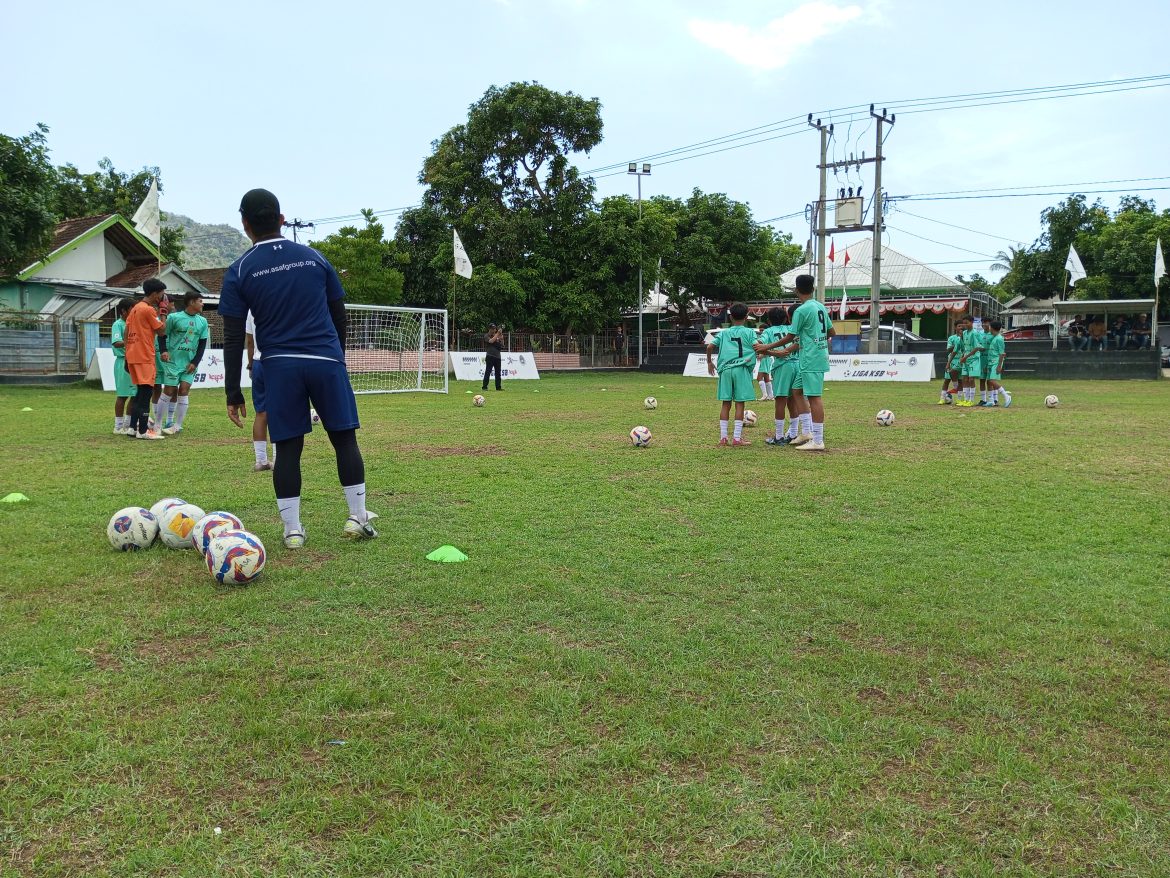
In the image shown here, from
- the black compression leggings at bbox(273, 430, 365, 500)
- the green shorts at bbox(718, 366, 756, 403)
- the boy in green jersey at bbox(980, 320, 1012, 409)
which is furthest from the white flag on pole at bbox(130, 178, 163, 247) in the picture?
the boy in green jersey at bbox(980, 320, 1012, 409)

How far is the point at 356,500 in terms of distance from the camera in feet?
17.1

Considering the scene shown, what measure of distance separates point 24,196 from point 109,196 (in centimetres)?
2050

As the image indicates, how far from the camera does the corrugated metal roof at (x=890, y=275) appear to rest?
5047 centimetres

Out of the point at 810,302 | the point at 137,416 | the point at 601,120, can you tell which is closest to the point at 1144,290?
the point at 601,120

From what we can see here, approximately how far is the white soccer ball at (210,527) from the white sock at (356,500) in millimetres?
686

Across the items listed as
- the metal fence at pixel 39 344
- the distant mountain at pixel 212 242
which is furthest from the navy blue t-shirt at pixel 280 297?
the distant mountain at pixel 212 242

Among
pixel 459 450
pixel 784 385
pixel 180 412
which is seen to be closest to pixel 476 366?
pixel 180 412

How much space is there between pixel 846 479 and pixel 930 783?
550 centimetres

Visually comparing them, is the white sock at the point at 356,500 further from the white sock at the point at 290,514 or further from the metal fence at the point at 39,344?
the metal fence at the point at 39,344

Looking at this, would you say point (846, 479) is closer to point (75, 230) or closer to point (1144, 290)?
point (75, 230)

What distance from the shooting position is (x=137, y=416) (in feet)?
35.0

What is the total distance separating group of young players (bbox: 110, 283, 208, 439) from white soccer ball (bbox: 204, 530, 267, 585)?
716 cm

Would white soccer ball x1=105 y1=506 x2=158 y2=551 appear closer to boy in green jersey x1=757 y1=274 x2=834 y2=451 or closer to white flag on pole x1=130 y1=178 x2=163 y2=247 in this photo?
boy in green jersey x1=757 y1=274 x2=834 y2=451

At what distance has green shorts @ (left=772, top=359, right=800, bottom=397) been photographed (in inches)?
404
